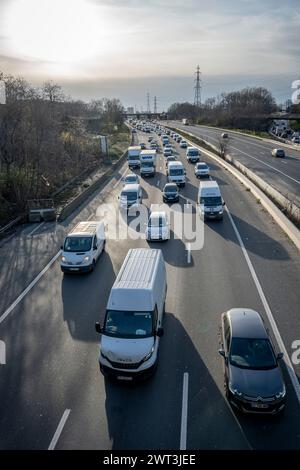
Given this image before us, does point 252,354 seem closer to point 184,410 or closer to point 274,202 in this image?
point 184,410

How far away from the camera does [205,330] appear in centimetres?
1367

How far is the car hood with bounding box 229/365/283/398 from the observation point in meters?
9.78

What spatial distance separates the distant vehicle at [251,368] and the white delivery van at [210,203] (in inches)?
564

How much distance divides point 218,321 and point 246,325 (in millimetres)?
2669

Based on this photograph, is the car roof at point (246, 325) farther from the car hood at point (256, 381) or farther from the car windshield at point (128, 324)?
the car windshield at point (128, 324)

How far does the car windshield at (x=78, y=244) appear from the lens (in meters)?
19.2

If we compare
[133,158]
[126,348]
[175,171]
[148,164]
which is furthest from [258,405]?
[133,158]

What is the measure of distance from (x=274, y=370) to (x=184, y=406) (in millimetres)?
2590

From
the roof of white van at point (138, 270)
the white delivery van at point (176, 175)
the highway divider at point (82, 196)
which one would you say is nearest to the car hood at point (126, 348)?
the roof of white van at point (138, 270)

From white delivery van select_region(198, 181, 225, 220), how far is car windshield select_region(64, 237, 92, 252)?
9575mm

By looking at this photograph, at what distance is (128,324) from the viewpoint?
38.3 feet
